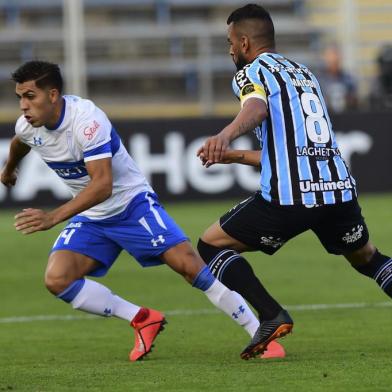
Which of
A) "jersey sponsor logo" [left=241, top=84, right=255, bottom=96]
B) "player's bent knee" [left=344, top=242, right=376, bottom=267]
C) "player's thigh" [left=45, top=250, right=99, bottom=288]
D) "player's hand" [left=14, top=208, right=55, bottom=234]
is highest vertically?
"jersey sponsor logo" [left=241, top=84, right=255, bottom=96]

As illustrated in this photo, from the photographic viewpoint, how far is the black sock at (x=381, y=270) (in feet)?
24.0

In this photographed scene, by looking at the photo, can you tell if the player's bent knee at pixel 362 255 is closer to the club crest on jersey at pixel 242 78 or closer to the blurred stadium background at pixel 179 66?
the club crest on jersey at pixel 242 78

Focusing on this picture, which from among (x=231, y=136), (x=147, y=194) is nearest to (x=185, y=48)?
(x=147, y=194)

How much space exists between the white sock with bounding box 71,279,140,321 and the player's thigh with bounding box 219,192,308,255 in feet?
3.34

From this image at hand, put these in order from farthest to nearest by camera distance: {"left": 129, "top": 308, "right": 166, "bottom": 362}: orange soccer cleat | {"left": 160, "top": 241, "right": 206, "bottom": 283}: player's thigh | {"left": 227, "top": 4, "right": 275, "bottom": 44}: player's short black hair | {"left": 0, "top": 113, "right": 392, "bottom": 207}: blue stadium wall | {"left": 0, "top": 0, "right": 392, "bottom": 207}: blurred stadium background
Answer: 1. {"left": 0, "top": 0, "right": 392, "bottom": 207}: blurred stadium background
2. {"left": 0, "top": 113, "right": 392, "bottom": 207}: blue stadium wall
3. {"left": 129, "top": 308, "right": 166, "bottom": 362}: orange soccer cleat
4. {"left": 160, "top": 241, "right": 206, "bottom": 283}: player's thigh
5. {"left": 227, "top": 4, "right": 275, "bottom": 44}: player's short black hair

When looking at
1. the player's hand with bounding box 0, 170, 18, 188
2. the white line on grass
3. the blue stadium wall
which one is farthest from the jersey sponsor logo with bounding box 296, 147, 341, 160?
the blue stadium wall

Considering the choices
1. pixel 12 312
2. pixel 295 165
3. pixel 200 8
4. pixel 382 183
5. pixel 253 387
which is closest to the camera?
pixel 253 387

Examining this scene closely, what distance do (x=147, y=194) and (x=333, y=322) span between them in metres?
2.16

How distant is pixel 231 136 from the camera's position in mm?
6289

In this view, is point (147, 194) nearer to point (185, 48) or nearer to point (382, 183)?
point (382, 183)

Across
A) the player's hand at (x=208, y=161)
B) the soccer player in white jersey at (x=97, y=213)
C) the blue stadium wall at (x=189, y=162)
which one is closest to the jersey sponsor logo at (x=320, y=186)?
the player's hand at (x=208, y=161)

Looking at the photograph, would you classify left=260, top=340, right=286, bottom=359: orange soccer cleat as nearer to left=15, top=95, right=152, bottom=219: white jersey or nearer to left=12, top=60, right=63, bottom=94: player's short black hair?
left=15, top=95, right=152, bottom=219: white jersey

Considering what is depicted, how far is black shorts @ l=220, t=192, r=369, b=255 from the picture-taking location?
6910mm

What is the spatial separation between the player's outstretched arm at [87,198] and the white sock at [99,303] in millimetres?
770
